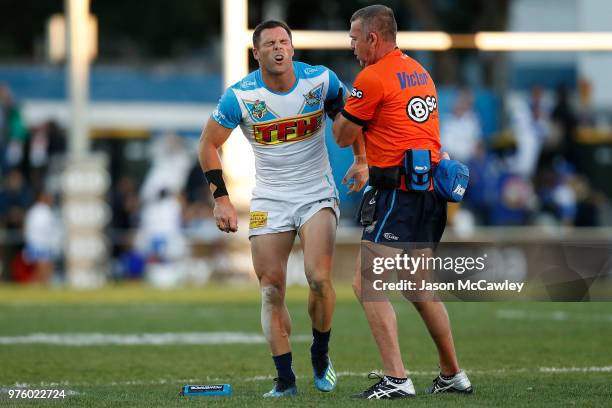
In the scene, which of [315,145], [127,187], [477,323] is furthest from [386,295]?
[127,187]

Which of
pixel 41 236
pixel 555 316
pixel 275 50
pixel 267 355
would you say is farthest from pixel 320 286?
pixel 41 236

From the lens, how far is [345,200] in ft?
84.8

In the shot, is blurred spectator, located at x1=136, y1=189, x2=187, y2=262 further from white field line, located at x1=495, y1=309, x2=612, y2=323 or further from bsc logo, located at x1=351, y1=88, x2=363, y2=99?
bsc logo, located at x1=351, y1=88, x2=363, y2=99

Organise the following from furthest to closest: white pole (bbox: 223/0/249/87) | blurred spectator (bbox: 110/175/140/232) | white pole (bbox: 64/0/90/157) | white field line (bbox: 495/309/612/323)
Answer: blurred spectator (bbox: 110/175/140/232) < white pole (bbox: 64/0/90/157) < white pole (bbox: 223/0/249/87) < white field line (bbox: 495/309/612/323)

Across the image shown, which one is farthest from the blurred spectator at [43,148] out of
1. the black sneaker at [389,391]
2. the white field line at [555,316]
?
the black sneaker at [389,391]

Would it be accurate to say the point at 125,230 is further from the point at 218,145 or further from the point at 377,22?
the point at 377,22

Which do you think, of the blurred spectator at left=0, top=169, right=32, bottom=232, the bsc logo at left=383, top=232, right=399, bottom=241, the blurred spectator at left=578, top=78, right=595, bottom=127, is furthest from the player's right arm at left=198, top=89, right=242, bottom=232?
the blurred spectator at left=578, top=78, right=595, bottom=127

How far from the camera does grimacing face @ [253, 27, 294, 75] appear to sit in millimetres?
8133

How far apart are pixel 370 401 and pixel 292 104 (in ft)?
6.42

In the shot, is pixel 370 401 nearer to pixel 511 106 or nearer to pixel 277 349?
pixel 277 349

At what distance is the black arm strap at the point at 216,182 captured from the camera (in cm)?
828

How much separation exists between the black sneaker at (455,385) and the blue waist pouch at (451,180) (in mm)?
1017

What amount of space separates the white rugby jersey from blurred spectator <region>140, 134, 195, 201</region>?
55.0 feet

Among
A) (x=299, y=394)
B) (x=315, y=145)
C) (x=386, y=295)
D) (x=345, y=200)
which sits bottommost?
(x=345, y=200)
